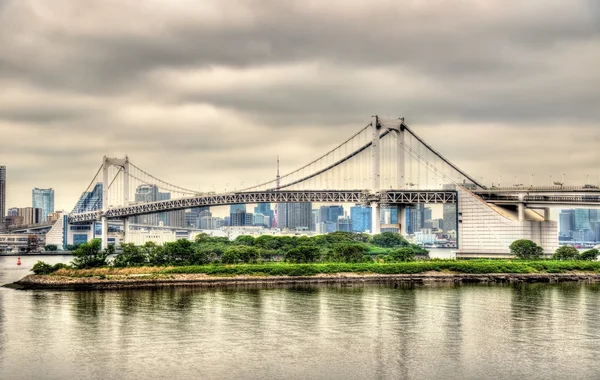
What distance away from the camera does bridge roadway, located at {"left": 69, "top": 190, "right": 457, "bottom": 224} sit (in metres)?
56.6

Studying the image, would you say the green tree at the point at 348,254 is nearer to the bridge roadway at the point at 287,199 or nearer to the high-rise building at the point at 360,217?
the bridge roadway at the point at 287,199

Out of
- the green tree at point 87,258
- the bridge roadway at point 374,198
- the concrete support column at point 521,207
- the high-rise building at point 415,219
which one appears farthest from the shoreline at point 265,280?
the high-rise building at point 415,219

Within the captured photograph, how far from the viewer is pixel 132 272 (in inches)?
1588

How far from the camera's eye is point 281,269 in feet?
137

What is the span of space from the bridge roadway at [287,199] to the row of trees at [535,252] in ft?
28.5

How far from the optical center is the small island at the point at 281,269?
3941cm

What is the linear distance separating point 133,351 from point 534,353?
11.4m

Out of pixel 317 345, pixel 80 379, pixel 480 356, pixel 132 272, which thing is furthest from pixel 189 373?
pixel 132 272

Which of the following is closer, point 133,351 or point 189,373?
point 189,373

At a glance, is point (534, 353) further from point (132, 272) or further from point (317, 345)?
point (132, 272)

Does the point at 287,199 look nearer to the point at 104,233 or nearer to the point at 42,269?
the point at 104,233

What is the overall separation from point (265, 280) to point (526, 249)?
1808cm

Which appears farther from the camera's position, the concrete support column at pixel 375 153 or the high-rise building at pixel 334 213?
the high-rise building at pixel 334 213

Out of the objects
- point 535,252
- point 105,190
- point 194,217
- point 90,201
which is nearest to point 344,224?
point 194,217
